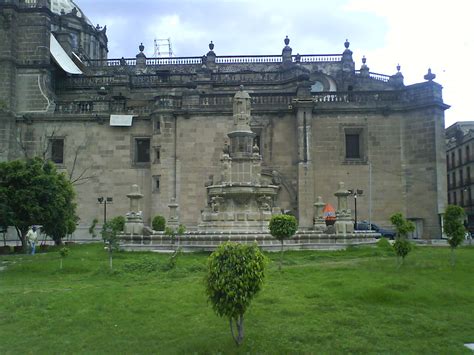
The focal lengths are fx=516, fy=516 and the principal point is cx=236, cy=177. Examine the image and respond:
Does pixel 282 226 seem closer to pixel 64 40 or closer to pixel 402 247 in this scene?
pixel 402 247

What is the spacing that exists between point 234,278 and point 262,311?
2.03 m

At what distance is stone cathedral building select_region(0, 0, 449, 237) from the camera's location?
2838cm

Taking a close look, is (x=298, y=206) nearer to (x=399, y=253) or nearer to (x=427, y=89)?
(x=427, y=89)

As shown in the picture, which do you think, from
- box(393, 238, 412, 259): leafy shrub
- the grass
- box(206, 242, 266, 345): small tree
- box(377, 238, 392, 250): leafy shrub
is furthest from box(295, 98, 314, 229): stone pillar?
box(206, 242, 266, 345): small tree

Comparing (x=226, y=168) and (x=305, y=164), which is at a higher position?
(x=305, y=164)

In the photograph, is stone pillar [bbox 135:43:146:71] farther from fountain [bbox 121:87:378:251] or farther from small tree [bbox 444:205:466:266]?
small tree [bbox 444:205:466:266]

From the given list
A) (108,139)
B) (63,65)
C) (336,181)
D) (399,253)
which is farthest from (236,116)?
(63,65)

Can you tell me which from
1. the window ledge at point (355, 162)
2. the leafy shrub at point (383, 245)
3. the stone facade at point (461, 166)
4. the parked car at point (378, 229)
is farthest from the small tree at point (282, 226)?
the stone facade at point (461, 166)

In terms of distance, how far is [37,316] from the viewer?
356 inches

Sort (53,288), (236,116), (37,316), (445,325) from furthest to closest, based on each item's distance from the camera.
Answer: (236,116) → (53,288) → (37,316) → (445,325)

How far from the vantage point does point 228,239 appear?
16.6 meters

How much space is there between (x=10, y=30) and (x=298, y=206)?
19.7 m

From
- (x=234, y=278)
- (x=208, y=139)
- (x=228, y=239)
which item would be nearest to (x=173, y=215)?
(x=208, y=139)

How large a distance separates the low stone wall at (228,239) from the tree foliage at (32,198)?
452cm
